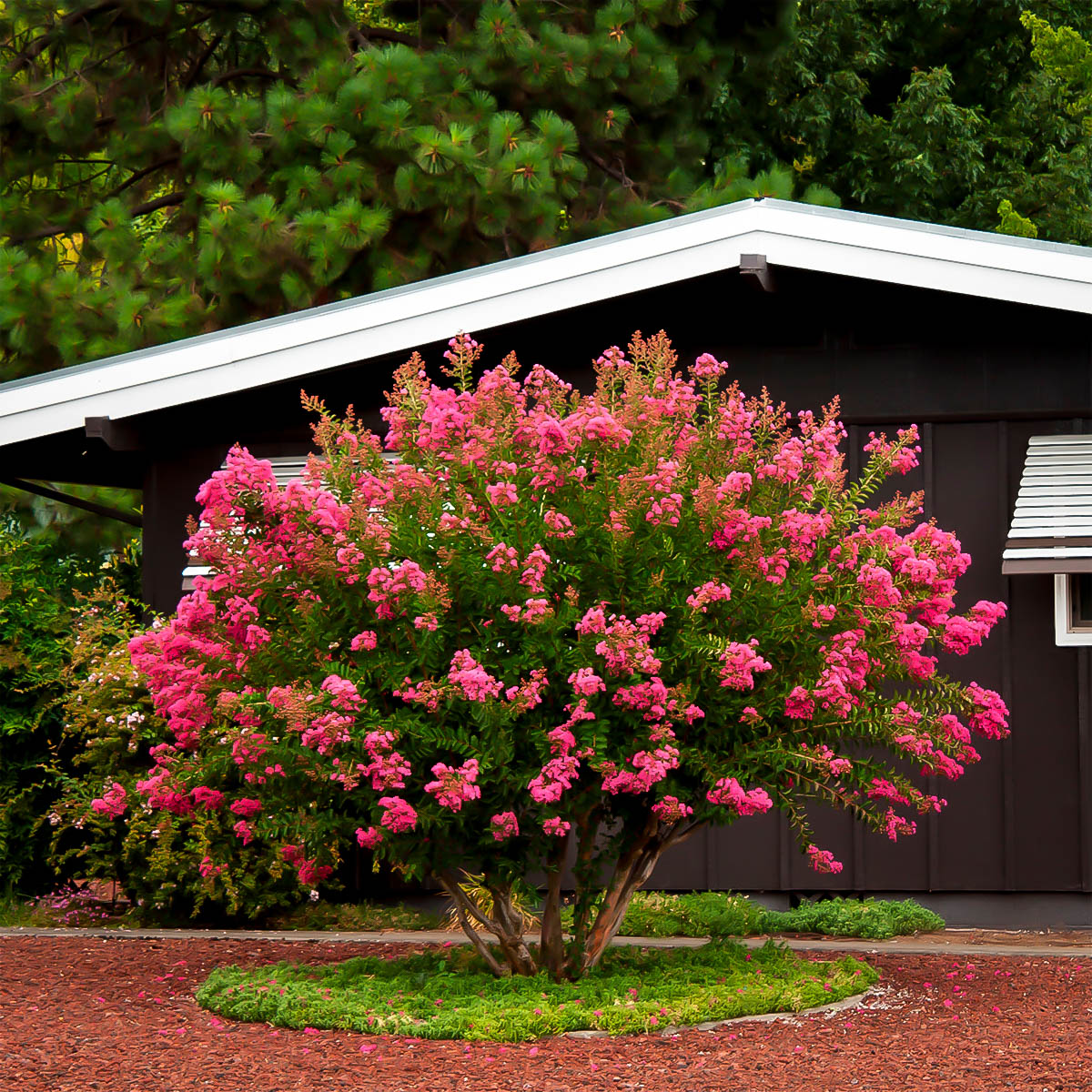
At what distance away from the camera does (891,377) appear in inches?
373

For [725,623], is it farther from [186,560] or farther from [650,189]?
[650,189]

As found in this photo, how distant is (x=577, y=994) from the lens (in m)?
6.50

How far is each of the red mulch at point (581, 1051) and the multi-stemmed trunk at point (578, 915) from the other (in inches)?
31.9

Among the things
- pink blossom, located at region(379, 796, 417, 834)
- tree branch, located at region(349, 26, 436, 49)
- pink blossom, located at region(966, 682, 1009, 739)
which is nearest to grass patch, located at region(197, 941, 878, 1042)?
pink blossom, located at region(379, 796, 417, 834)

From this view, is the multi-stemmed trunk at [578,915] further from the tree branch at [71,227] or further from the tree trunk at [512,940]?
the tree branch at [71,227]

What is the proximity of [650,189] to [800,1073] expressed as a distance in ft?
43.1

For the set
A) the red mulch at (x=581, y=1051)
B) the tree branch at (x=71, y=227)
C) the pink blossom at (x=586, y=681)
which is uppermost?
the tree branch at (x=71, y=227)

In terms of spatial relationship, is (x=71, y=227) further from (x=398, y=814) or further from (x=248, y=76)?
(x=398, y=814)

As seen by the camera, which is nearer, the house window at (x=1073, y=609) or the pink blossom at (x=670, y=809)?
the pink blossom at (x=670, y=809)

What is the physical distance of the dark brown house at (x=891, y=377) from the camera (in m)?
8.98

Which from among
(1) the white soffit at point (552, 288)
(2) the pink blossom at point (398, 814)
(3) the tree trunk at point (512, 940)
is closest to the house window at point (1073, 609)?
(1) the white soffit at point (552, 288)

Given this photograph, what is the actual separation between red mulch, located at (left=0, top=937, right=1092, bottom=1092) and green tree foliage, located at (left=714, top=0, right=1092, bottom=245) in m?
13.8

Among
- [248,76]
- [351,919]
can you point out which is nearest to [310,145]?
[248,76]

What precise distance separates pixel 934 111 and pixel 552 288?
1205 centimetres
